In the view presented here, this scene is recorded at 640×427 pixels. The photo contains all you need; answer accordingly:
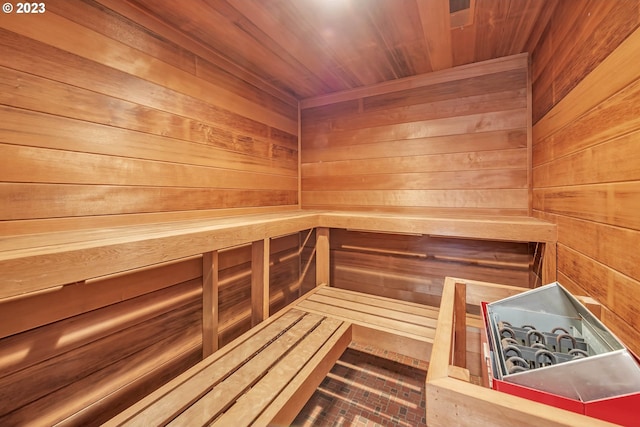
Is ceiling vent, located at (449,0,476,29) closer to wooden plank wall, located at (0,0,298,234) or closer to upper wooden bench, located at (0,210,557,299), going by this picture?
upper wooden bench, located at (0,210,557,299)

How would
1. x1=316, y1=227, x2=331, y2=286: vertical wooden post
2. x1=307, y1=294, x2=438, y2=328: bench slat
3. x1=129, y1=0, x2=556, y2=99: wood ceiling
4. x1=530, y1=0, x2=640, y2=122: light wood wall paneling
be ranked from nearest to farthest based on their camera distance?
1. x1=530, y1=0, x2=640, y2=122: light wood wall paneling
2. x1=129, y1=0, x2=556, y2=99: wood ceiling
3. x1=307, y1=294, x2=438, y2=328: bench slat
4. x1=316, y1=227, x2=331, y2=286: vertical wooden post


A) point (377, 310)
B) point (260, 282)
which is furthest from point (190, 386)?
point (377, 310)

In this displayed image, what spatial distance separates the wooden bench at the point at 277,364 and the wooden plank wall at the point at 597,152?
0.66 metres

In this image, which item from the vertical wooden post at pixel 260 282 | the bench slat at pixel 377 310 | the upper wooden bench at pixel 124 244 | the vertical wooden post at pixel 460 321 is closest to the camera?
the upper wooden bench at pixel 124 244

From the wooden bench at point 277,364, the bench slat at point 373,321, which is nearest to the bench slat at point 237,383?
the wooden bench at point 277,364

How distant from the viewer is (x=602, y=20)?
0.86 m

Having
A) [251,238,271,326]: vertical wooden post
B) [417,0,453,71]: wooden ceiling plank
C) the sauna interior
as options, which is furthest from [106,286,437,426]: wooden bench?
[417,0,453,71]: wooden ceiling plank

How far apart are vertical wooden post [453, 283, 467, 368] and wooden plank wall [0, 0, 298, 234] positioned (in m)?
1.41

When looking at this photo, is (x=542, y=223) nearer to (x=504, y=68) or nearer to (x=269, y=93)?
(x=504, y=68)

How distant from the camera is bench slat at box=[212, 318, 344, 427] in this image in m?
0.81

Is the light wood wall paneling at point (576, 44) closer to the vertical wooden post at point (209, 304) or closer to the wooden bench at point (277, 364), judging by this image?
the wooden bench at point (277, 364)

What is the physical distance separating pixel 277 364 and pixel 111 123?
1263mm

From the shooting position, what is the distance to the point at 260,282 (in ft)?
4.99

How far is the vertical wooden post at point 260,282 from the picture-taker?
150 cm
